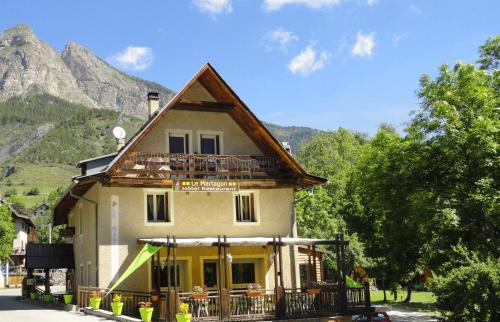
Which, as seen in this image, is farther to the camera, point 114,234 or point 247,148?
point 247,148

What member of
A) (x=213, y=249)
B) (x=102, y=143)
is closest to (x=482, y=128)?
(x=213, y=249)

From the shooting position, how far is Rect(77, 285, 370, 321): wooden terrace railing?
2059 cm

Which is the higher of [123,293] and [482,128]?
[482,128]

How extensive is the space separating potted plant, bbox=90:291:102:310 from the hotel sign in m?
5.16

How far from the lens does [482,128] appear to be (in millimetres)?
23000

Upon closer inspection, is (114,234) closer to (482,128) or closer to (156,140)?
(156,140)

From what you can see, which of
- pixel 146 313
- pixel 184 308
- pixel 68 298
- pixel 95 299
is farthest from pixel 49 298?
pixel 184 308

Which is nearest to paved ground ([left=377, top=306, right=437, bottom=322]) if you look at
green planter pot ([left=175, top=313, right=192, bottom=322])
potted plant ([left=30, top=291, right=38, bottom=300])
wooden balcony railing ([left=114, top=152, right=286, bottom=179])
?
wooden balcony railing ([left=114, top=152, right=286, bottom=179])

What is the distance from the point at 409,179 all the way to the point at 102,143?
177045mm

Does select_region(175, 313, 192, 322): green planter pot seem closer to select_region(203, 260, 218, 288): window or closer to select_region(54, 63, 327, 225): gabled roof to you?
select_region(203, 260, 218, 288): window

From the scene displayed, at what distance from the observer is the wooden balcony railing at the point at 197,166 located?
2464 centimetres

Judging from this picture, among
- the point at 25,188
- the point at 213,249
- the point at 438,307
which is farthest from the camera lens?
the point at 25,188

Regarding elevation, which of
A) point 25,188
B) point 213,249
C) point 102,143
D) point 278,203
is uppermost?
point 102,143

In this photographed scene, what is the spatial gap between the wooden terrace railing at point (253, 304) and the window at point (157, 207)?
375 centimetres
